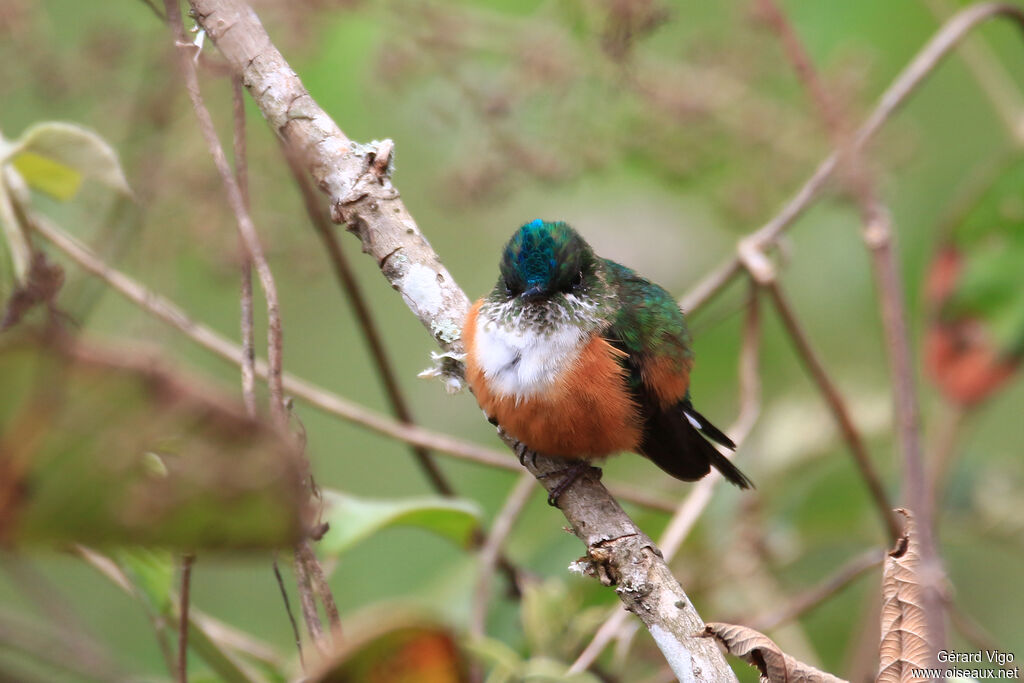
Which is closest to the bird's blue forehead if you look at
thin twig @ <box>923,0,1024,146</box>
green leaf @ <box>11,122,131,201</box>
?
green leaf @ <box>11,122,131,201</box>

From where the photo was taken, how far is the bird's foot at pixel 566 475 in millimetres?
1779

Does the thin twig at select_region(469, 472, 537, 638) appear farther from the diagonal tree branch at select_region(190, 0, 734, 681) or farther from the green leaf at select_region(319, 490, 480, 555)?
the diagonal tree branch at select_region(190, 0, 734, 681)

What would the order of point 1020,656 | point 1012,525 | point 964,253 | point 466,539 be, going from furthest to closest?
point 1020,656 → point 1012,525 → point 964,253 → point 466,539

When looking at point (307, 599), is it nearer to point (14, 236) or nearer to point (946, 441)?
point (14, 236)

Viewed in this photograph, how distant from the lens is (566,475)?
1884 mm

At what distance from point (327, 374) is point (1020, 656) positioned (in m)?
3.32

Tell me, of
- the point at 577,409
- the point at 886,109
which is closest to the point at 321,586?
the point at 577,409

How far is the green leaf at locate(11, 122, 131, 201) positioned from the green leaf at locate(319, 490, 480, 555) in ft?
2.64

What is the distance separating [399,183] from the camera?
4.52m

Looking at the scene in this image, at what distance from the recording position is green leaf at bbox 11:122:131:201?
1.88 meters

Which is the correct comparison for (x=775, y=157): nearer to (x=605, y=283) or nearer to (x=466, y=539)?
(x=605, y=283)

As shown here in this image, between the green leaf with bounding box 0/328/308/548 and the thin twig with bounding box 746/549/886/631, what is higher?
the thin twig with bounding box 746/549/886/631

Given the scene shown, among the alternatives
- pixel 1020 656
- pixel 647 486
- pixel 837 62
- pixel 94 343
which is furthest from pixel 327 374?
pixel 94 343

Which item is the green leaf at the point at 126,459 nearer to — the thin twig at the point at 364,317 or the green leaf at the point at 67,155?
the green leaf at the point at 67,155
